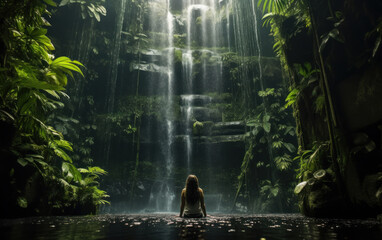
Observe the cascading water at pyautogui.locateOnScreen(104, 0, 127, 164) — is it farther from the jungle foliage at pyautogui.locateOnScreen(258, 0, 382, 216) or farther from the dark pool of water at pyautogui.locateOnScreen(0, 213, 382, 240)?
the dark pool of water at pyautogui.locateOnScreen(0, 213, 382, 240)

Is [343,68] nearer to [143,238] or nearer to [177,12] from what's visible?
[143,238]

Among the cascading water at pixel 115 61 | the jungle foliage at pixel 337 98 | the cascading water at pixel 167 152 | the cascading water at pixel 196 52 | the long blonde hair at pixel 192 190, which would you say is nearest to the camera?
the long blonde hair at pixel 192 190

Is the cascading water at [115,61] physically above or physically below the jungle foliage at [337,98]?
above

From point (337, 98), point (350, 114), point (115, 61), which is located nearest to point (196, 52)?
point (115, 61)

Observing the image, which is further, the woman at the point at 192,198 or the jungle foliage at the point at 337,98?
the jungle foliage at the point at 337,98

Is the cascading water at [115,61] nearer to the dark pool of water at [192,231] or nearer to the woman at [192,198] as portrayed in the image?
the woman at [192,198]

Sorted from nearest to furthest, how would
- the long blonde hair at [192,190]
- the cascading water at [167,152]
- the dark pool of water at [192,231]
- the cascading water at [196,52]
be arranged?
the dark pool of water at [192,231], the long blonde hair at [192,190], the cascading water at [167,152], the cascading water at [196,52]

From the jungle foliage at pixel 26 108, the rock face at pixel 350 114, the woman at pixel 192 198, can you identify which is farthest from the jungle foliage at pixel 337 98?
the jungle foliage at pixel 26 108

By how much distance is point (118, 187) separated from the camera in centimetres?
1488

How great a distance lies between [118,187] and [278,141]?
9684mm

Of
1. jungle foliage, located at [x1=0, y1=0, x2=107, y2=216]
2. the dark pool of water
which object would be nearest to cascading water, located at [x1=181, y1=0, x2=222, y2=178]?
jungle foliage, located at [x1=0, y1=0, x2=107, y2=216]

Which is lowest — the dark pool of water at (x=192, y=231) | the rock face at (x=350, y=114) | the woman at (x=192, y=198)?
the dark pool of water at (x=192, y=231)

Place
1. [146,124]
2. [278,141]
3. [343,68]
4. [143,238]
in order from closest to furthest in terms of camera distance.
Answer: [143,238], [343,68], [278,141], [146,124]

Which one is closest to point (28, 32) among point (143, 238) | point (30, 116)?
point (30, 116)
